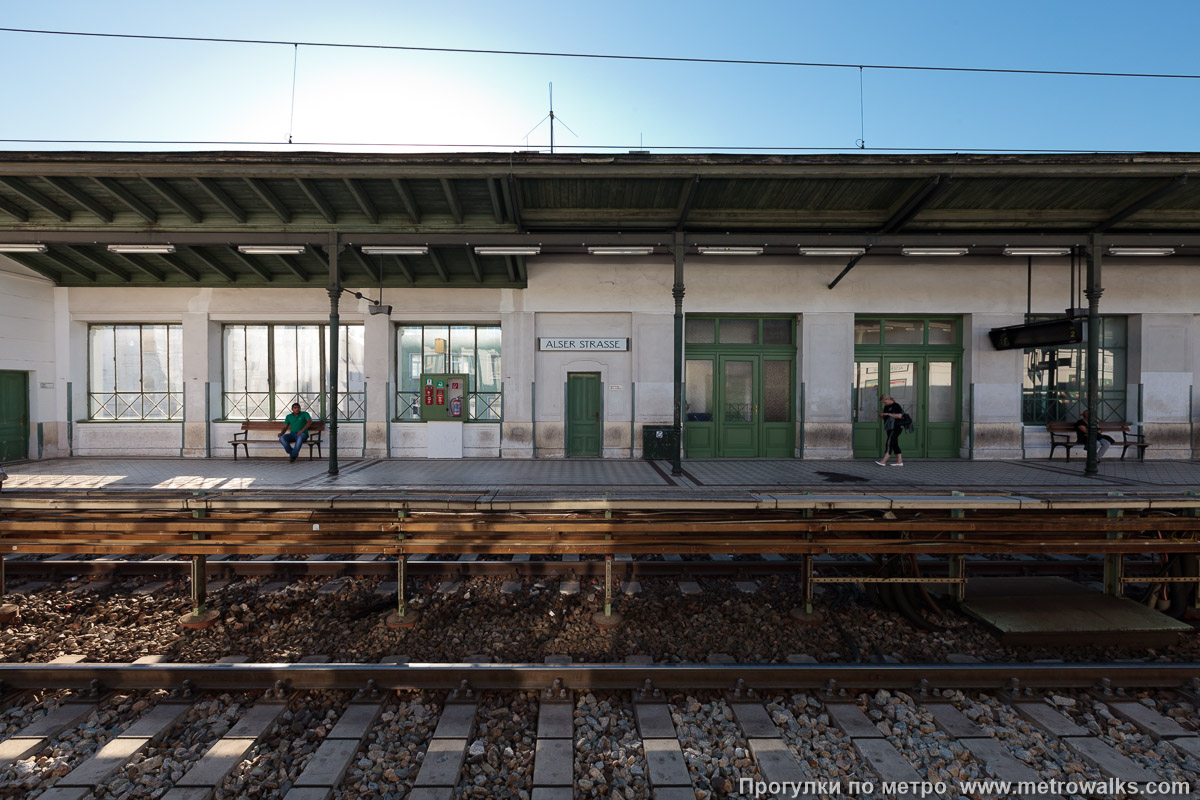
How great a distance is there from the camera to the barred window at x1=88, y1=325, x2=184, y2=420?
13.4 meters

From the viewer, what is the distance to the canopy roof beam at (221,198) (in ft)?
30.2

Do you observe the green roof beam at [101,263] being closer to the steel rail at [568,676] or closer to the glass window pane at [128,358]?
the glass window pane at [128,358]

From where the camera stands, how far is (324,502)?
5379mm

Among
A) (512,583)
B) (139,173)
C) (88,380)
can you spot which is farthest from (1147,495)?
(88,380)

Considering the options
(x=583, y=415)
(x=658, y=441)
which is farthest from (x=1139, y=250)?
(x=583, y=415)

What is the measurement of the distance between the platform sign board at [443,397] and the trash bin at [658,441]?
5031 millimetres

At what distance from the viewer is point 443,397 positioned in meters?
13.1

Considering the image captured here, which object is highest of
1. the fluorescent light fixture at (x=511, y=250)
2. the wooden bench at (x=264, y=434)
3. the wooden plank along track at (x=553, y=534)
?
the fluorescent light fixture at (x=511, y=250)

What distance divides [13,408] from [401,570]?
15.1 meters

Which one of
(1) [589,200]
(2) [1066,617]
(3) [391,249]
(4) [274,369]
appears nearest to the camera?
(2) [1066,617]

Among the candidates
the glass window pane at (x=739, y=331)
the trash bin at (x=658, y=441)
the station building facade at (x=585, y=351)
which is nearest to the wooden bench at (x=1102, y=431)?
the station building facade at (x=585, y=351)

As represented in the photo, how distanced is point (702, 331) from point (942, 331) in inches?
261

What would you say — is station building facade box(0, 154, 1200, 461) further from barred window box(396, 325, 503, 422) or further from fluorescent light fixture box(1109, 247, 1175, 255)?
fluorescent light fixture box(1109, 247, 1175, 255)

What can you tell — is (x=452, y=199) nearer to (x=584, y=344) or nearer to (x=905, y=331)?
(x=584, y=344)
